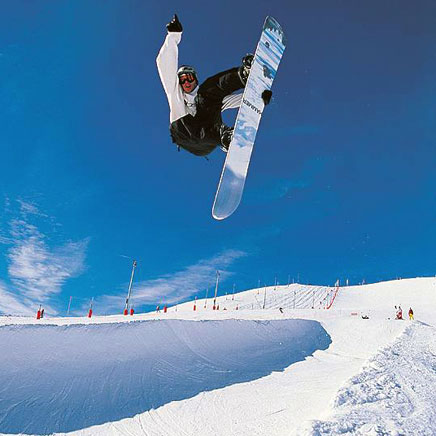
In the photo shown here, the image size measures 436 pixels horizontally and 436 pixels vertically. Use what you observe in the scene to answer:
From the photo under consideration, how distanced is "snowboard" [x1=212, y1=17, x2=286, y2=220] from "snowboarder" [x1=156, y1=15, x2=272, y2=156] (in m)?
0.14

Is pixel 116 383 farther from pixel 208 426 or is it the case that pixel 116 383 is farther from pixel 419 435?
pixel 419 435

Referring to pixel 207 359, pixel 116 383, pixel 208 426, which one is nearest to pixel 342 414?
pixel 208 426

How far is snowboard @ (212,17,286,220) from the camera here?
582 cm

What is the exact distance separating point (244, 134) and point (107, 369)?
4.31 meters

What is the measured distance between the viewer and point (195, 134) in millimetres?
5949

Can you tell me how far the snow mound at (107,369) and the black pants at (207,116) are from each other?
11.9 feet

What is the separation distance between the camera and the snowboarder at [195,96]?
5676 mm

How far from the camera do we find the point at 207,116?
601 cm

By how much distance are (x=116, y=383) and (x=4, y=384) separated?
142 cm

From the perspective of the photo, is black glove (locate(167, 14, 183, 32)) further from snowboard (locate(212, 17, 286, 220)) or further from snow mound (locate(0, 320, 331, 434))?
snow mound (locate(0, 320, 331, 434))

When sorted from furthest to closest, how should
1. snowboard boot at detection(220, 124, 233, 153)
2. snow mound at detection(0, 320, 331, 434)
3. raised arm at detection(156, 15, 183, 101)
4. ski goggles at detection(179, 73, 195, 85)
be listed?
snowboard boot at detection(220, 124, 233, 153) < ski goggles at detection(179, 73, 195, 85) < raised arm at detection(156, 15, 183, 101) < snow mound at detection(0, 320, 331, 434)

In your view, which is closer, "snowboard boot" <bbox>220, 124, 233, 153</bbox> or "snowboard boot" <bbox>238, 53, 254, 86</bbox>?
"snowboard boot" <bbox>238, 53, 254, 86</bbox>

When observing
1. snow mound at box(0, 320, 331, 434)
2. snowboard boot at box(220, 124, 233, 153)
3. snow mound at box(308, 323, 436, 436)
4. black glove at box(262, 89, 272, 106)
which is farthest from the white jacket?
snow mound at box(308, 323, 436, 436)

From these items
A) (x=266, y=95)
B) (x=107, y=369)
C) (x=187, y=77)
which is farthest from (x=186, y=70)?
(x=107, y=369)
